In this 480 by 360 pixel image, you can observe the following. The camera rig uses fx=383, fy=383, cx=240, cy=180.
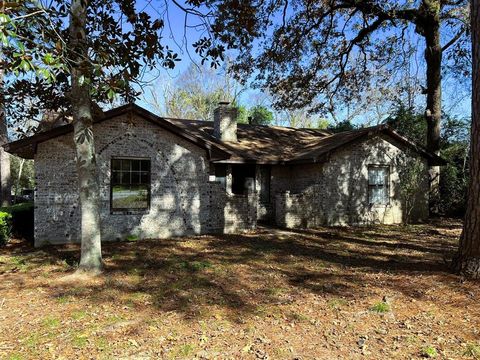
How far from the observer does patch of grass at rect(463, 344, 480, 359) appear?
174 inches

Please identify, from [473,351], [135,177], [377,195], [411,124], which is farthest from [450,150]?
[473,351]

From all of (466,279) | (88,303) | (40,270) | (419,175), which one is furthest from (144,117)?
(419,175)

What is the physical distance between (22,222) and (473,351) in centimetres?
1372

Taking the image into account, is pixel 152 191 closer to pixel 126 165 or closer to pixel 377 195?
pixel 126 165

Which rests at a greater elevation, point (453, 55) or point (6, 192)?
point (453, 55)

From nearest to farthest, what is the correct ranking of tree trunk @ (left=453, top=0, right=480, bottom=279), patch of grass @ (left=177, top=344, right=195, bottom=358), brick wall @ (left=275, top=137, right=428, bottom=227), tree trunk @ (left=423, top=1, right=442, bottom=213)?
patch of grass @ (left=177, top=344, right=195, bottom=358), tree trunk @ (left=453, top=0, right=480, bottom=279), brick wall @ (left=275, top=137, right=428, bottom=227), tree trunk @ (left=423, top=1, right=442, bottom=213)

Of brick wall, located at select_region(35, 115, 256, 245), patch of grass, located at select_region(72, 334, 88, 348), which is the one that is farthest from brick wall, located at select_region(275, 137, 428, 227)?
patch of grass, located at select_region(72, 334, 88, 348)

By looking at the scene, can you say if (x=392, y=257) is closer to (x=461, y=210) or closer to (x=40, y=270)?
(x=40, y=270)

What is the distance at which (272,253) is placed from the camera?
10.4 m

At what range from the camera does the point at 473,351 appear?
4508 mm

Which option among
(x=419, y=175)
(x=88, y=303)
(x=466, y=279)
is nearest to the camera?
(x=88, y=303)

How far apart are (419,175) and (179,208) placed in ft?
36.0

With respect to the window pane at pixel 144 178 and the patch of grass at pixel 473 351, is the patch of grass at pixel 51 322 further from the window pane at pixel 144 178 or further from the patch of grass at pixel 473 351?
the window pane at pixel 144 178

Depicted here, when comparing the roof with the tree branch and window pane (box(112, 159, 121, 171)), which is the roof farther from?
the tree branch
